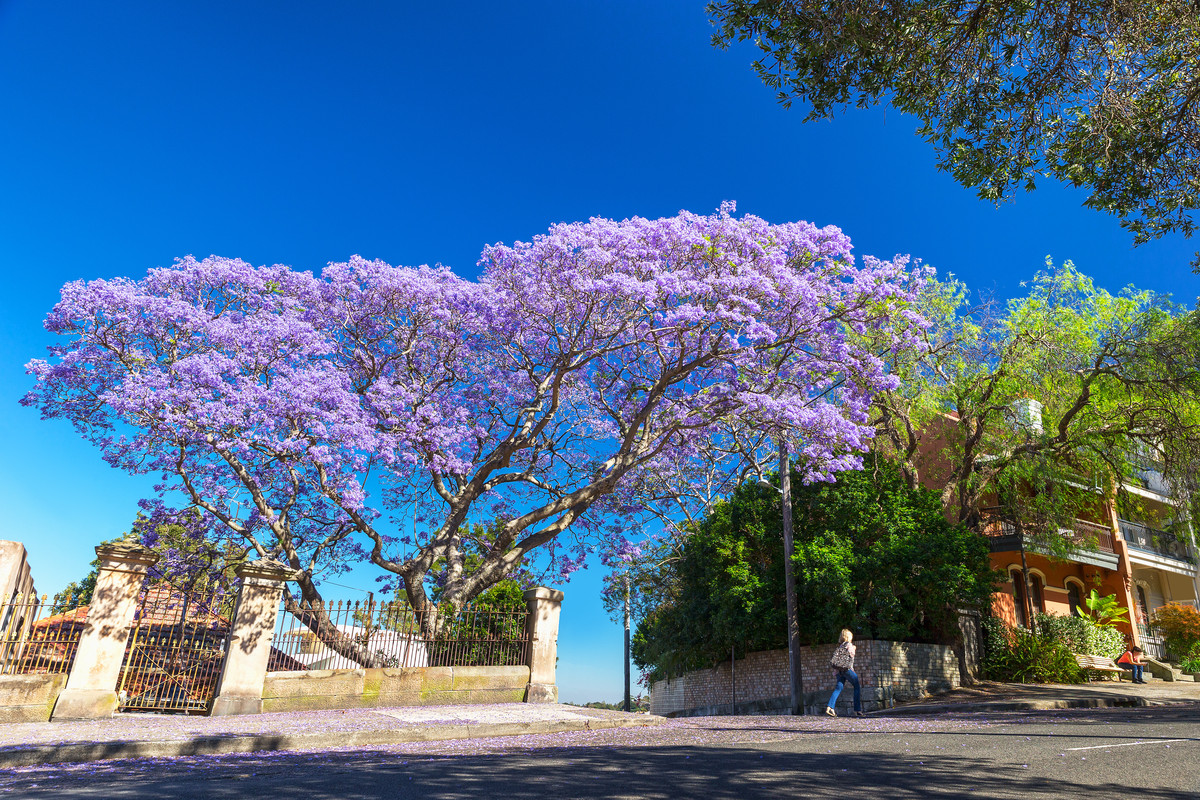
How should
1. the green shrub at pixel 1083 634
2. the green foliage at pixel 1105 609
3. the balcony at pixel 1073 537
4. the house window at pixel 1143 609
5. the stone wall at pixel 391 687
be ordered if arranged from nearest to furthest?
1. the stone wall at pixel 391 687
2. the green shrub at pixel 1083 634
3. the balcony at pixel 1073 537
4. the green foliage at pixel 1105 609
5. the house window at pixel 1143 609

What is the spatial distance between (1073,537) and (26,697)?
88.4ft

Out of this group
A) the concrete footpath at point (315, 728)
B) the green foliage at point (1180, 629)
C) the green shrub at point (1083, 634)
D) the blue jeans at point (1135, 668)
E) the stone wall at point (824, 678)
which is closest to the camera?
the concrete footpath at point (315, 728)

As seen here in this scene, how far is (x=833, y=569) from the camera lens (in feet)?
57.7

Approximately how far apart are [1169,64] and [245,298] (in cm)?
1946

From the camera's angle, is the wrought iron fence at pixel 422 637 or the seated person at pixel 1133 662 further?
the seated person at pixel 1133 662

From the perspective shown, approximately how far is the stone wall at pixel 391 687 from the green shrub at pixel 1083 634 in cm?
1695

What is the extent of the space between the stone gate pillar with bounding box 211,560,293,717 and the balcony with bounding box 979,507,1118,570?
19432mm

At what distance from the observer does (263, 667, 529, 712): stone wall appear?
43.2 ft

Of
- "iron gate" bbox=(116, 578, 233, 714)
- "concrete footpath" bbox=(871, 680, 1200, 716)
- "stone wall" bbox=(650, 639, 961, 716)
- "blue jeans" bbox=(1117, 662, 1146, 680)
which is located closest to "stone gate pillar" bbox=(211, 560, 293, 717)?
"iron gate" bbox=(116, 578, 233, 714)

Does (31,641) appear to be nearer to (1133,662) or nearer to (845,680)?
(845,680)

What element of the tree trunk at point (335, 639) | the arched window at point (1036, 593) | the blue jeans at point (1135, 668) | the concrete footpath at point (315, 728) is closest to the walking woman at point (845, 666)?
the concrete footpath at point (315, 728)

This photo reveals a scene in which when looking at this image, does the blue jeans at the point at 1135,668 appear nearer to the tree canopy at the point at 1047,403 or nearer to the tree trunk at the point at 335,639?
the tree canopy at the point at 1047,403

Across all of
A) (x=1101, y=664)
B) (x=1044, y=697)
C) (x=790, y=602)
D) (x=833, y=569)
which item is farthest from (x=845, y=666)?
(x=1101, y=664)

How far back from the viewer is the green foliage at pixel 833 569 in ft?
58.8
